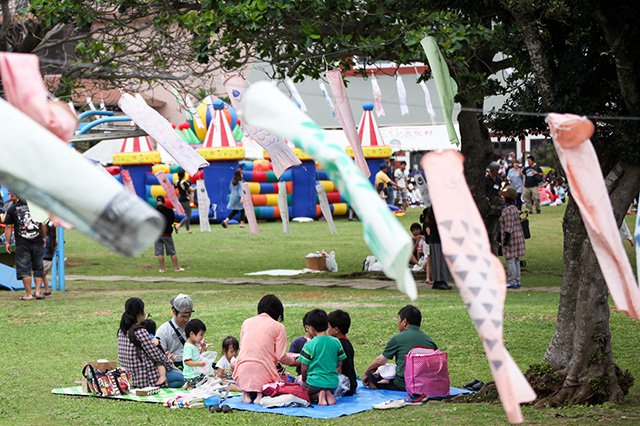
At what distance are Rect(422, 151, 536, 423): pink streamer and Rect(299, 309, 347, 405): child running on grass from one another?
4952 millimetres

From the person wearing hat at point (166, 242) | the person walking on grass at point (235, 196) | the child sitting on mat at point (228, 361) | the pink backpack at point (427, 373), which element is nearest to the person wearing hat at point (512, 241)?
the person wearing hat at point (166, 242)

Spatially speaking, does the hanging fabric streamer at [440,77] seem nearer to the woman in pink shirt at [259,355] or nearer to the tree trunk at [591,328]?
the tree trunk at [591,328]

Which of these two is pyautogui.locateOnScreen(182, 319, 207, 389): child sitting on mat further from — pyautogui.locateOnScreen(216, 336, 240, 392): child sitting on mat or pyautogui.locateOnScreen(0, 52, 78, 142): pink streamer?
pyautogui.locateOnScreen(0, 52, 78, 142): pink streamer

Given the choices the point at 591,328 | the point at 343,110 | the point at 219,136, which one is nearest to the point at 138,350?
the point at 343,110

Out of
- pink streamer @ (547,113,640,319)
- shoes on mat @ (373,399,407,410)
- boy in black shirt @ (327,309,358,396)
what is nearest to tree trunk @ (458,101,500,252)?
boy in black shirt @ (327,309,358,396)

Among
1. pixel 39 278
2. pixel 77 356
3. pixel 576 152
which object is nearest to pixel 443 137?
pixel 39 278

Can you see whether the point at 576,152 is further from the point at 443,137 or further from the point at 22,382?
the point at 443,137

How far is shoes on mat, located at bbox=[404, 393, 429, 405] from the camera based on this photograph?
9.80m

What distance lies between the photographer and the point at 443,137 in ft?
139

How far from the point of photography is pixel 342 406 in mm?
9742

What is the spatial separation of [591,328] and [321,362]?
2327 mm

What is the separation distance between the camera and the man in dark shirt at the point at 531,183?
34.0 m

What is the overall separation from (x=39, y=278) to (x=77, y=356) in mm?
5589

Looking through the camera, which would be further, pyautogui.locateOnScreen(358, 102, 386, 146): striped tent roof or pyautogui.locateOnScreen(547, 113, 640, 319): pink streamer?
pyautogui.locateOnScreen(358, 102, 386, 146): striped tent roof
